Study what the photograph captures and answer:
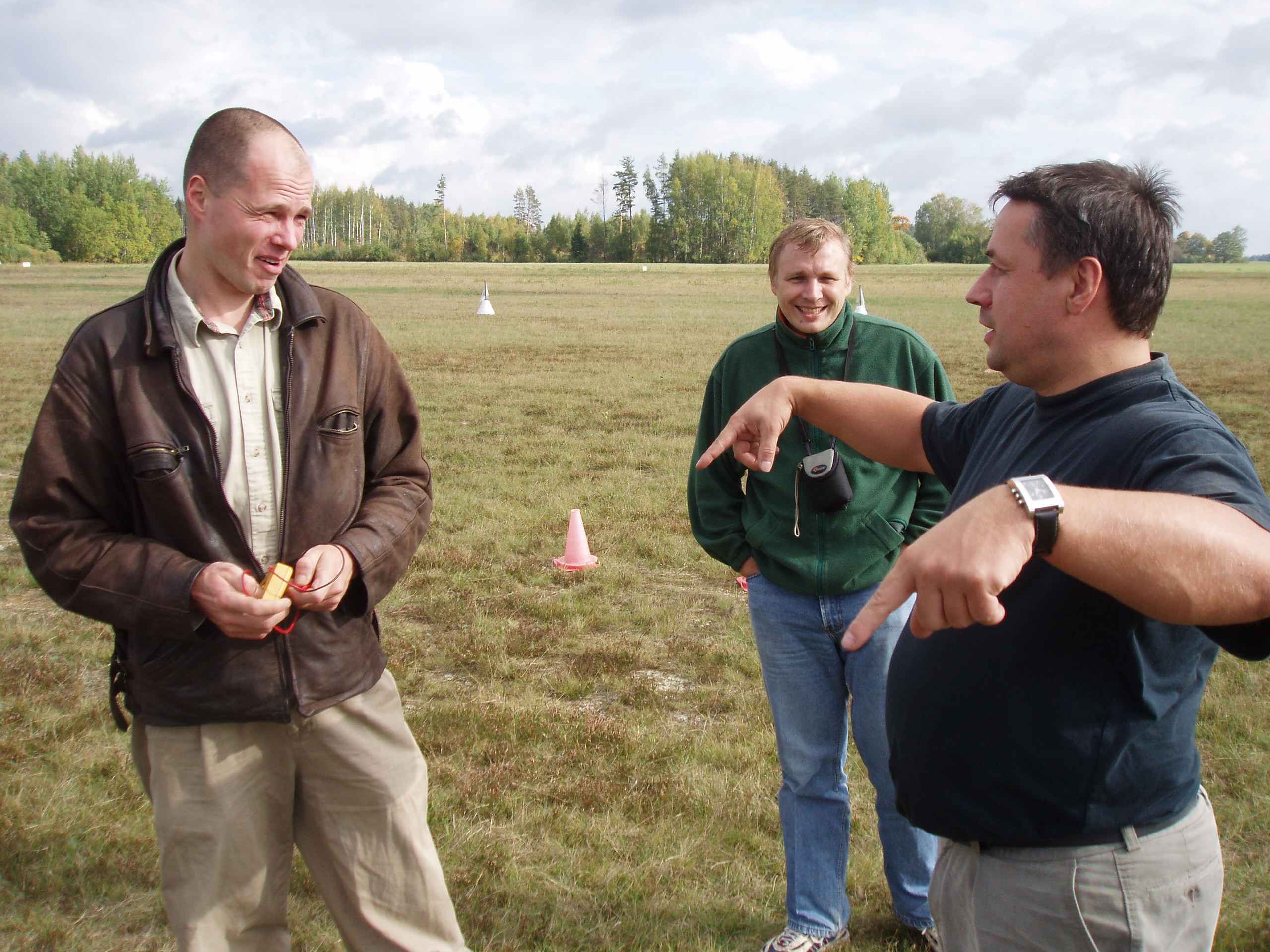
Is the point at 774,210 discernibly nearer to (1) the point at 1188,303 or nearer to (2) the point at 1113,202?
(1) the point at 1188,303

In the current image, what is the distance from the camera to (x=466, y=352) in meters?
19.2

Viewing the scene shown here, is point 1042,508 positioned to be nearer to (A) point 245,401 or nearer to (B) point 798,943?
(A) point 245,401

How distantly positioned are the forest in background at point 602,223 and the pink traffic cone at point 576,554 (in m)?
96.2

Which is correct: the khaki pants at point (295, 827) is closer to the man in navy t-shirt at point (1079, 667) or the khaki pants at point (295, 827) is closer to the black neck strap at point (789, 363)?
the man in navy t-shirt at point (1079, 667)

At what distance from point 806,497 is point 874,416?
2.03 feet

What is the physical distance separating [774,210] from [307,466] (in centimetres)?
11151

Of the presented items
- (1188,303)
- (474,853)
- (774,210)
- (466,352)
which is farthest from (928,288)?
(774,210)

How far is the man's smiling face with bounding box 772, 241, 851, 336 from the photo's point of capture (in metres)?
3.10

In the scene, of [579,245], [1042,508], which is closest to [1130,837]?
[1042,508]

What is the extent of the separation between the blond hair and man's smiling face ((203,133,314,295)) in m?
1.55

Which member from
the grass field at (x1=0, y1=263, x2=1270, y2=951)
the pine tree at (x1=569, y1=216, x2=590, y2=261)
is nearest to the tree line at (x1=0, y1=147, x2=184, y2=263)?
the pine tree at (x1=569, y1=216, x2=590, y2=261)

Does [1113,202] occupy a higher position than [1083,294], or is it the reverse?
[1113,202]

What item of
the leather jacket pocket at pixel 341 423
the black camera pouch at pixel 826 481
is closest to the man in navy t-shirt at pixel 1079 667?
the black camera pouch at pixel 826 481

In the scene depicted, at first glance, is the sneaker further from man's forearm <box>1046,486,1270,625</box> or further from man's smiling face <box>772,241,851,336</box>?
man's forearm <box>1046,486,1270,625</box>
